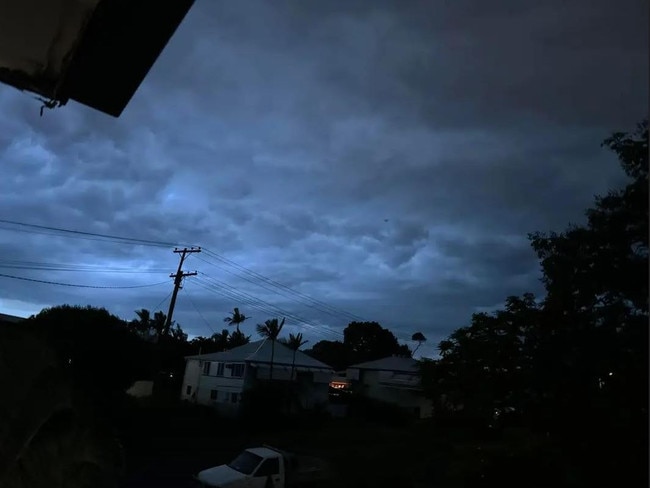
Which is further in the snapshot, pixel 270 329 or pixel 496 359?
pixel 270 329

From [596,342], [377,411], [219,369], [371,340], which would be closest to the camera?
[596,342]

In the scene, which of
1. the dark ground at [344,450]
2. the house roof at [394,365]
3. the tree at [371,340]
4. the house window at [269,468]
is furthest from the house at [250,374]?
the tree at [371,340]

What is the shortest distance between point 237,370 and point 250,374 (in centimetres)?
138

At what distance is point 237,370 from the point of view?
3812 centimetres

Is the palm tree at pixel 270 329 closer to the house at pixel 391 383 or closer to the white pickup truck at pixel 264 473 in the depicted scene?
the house at pixel 391 383

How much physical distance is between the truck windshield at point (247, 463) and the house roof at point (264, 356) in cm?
2370

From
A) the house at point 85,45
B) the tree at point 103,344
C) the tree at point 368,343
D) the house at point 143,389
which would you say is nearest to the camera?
the house at point 85,45

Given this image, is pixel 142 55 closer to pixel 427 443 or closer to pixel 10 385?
pixel 10 385

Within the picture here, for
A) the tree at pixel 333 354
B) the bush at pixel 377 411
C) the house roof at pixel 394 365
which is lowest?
the bush at pixel 377 411

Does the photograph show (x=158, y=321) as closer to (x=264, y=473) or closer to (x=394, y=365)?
(x=394, y=365)

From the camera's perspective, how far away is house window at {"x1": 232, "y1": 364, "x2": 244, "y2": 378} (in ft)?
124

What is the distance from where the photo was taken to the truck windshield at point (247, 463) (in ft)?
43.0

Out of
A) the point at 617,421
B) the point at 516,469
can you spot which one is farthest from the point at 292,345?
the point at 617,421

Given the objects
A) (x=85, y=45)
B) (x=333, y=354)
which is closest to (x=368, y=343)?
(x=333, y=354)
